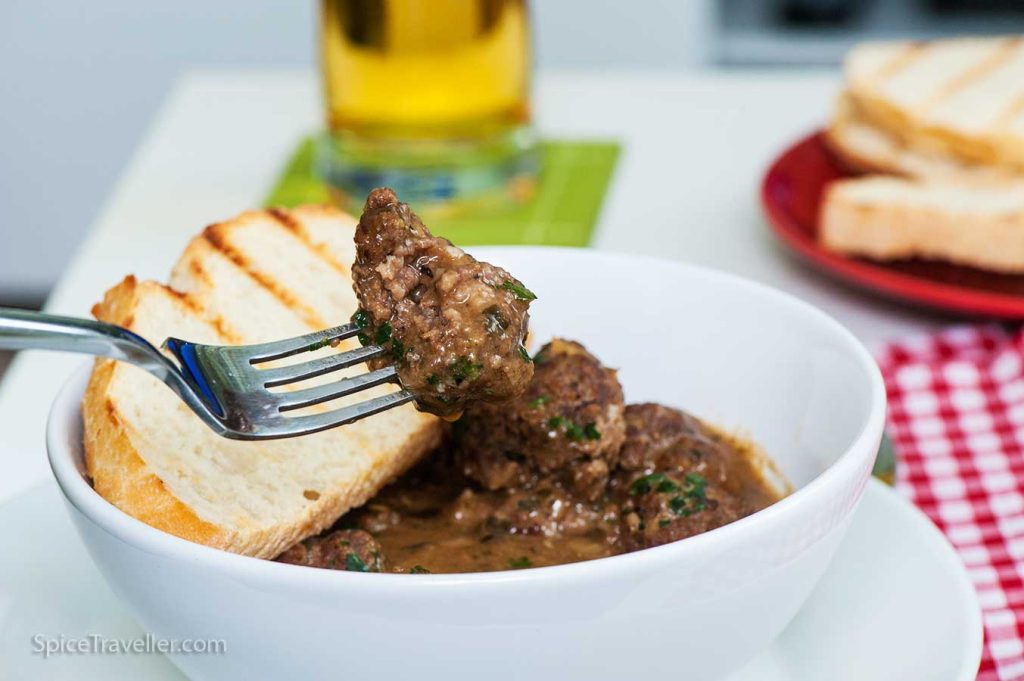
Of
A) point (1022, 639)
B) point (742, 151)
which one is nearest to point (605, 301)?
point (1022, 639)

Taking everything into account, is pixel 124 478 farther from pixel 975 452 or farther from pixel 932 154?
pixel 932 154

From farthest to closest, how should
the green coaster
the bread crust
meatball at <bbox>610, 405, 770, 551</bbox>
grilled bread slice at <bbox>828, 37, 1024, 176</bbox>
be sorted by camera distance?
1. the green coaster
2. grilled bread slice at <bbox>828, 37, 1024, 176</bbox>
3. meatball at <bbox>610, 405, 770, 551</bbox>
4. the bread crust

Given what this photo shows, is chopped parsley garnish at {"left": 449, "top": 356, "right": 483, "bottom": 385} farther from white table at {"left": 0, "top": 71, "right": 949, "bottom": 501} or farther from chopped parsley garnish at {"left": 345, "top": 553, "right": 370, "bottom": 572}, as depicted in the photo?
white table at {"left": 0, "top": 71, "right": 949, "bottom": 501}

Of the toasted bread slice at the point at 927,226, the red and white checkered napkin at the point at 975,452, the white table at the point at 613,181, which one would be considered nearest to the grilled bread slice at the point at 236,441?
the white table at the point at 613,181

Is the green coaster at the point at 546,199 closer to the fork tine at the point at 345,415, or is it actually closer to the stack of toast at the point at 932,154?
the stack of toast at the point at 932,154

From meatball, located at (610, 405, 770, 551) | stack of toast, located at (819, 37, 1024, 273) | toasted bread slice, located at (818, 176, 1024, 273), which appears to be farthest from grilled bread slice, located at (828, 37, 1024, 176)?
meatball, located at (610, 405, 770, 551)
